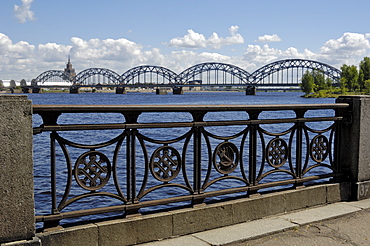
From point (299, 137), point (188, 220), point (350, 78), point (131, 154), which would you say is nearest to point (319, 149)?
point (299, 137)

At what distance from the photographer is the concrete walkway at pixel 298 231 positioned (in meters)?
4.72

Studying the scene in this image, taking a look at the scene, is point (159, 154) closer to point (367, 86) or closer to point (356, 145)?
point (356, 145)

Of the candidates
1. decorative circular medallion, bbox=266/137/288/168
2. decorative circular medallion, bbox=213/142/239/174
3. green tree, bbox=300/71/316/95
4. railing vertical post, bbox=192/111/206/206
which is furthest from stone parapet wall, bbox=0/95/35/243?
green tree, bbox=300/71/316/95

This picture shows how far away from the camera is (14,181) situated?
3.86 m

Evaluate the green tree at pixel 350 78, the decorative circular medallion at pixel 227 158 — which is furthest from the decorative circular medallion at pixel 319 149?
the green tree at pixel 350 78

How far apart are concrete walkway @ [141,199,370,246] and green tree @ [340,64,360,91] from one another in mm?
130294

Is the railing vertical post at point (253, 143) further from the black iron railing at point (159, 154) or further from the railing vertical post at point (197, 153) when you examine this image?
the railing vertical post at point (197, 153)

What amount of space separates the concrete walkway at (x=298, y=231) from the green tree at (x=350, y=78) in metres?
130

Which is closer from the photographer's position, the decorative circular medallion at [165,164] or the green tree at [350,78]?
the decorative circular medallion at [165,164]

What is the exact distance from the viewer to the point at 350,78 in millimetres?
130375

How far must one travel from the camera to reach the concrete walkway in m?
4.72

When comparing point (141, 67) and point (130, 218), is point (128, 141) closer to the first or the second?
point (130, 218)

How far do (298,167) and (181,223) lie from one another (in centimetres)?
199

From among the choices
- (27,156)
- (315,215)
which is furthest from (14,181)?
(315,215)
